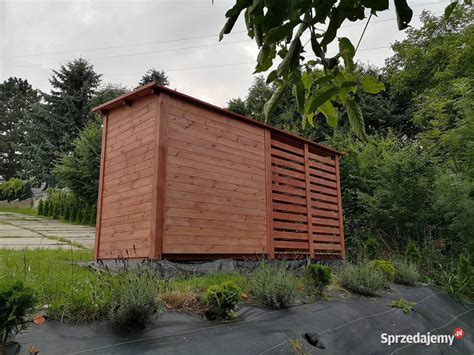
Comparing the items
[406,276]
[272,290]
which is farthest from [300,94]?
[406,276]

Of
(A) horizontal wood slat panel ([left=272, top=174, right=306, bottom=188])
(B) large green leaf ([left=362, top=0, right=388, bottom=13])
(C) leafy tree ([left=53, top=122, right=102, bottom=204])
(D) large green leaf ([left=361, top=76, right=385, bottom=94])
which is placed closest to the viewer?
(B) large green leaf ([left=362, top=0, right=388, bottom=13])

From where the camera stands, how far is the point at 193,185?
172 inches

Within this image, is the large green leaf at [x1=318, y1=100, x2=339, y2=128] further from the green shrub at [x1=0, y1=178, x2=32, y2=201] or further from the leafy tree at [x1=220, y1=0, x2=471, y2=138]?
the green shrub at [x1=0, y1=178, x2=32, y2=201]

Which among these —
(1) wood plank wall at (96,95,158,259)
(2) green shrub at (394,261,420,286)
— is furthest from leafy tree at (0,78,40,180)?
(2) green shrub at (394,261,420,286)

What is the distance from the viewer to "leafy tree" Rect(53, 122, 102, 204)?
35.3ft

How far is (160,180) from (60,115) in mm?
14554

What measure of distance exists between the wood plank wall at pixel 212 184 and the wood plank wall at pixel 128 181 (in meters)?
0.25

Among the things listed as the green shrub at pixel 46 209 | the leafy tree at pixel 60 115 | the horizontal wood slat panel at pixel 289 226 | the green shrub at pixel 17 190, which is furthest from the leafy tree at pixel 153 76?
the horizontal wood slat panel at pixel 289 226

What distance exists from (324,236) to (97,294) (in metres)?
4.51

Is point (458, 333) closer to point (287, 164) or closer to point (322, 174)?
point (287, 164)

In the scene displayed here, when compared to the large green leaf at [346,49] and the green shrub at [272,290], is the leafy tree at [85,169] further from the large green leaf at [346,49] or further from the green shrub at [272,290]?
the large green leaf at [346,49]

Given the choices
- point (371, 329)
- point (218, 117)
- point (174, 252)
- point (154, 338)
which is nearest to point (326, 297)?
point (371, 329)

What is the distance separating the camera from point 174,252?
400 cm

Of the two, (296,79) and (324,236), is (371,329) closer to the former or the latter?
(296,79)
